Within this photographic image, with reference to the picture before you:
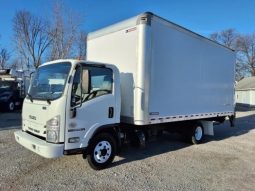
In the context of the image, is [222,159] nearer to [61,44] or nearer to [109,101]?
[109,101]

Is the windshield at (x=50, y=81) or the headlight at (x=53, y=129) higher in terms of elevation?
the windshield at (x=50, y=81)

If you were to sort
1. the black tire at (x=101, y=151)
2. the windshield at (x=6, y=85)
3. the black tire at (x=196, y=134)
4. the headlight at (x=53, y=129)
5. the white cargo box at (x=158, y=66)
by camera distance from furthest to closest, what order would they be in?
1. the windshield at (x=6, y=85)
2. the black tire at (x=196, y=134)
3. the white cargo box at (x=158, y=66)
4. the black tire at (x=101, y=151)
5. the headlight at (x=53, y=129)

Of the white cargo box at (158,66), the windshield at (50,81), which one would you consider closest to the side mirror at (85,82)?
the windshield at (50,81)

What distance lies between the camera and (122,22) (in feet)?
23.6

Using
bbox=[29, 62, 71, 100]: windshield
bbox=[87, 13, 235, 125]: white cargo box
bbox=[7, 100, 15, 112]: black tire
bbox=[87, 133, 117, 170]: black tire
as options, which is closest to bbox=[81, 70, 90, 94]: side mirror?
bbox=[29, 62, 71, 100]: windshield

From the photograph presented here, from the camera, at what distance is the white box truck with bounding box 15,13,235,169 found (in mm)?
5621

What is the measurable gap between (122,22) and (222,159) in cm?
457

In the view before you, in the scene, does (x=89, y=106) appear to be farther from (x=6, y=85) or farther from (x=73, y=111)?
(x=6, y=85)

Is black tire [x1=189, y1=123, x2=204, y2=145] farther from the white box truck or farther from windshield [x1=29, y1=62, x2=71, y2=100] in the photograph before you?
windshield [x1=29, y1=62, x2=71, y2=100]

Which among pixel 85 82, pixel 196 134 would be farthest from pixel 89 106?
pixel 196 134

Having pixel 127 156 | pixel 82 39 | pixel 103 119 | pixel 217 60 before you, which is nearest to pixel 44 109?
pixel 103 119

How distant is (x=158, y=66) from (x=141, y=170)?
2.63 meters

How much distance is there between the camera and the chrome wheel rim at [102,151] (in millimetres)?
6215

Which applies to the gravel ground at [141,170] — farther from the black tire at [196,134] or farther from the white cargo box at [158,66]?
the white cargo box at [158,66]
